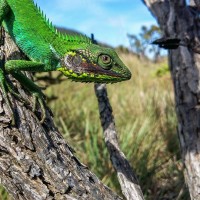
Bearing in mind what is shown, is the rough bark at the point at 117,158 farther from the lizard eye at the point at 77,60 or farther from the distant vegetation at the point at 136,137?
the distant vegetation at the point at 136,137

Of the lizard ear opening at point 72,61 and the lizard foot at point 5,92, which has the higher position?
the lizard ear opening at point 72,61

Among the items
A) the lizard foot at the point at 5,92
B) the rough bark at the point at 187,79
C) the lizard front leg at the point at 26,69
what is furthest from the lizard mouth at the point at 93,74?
the rough bark at the point at 187,79

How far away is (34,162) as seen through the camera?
8.80ft

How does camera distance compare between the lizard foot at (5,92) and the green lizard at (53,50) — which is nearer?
the lizard foot at (5,92)

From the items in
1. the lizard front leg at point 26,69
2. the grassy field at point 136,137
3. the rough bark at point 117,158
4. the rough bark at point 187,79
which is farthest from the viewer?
the grassy field at point 136,137

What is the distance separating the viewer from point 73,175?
9.27 feet

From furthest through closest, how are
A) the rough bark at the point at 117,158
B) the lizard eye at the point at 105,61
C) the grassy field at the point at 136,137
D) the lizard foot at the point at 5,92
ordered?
the grassy field at the point at 136,137
the rough bark at the point at 117,158
the lizard eye at the point at 105,61
the lizard foot at the point at 5,92

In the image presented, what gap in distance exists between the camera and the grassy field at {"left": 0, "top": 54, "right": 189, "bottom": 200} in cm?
579

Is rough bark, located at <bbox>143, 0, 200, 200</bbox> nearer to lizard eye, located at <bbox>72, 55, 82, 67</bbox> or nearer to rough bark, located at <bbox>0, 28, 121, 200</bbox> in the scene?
lizard eye, located at <bbox>72, 55, 82, 67</bbox>

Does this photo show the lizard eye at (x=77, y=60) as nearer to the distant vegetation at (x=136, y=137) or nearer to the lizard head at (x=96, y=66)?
the lizard head at (x=96, y=66)

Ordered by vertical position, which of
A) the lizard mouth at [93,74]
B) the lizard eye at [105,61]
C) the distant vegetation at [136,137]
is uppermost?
the lizard eye at [105,61]

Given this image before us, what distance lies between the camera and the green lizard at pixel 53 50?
2994 mm

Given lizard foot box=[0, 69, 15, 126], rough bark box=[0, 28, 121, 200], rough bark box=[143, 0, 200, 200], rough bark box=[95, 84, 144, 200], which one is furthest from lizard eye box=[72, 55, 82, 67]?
rough bark box=[143, 0, 200, 200]

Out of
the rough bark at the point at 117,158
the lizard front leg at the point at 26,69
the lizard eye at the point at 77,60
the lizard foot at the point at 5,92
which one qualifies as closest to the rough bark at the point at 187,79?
the rough bark at the point at 117,158
